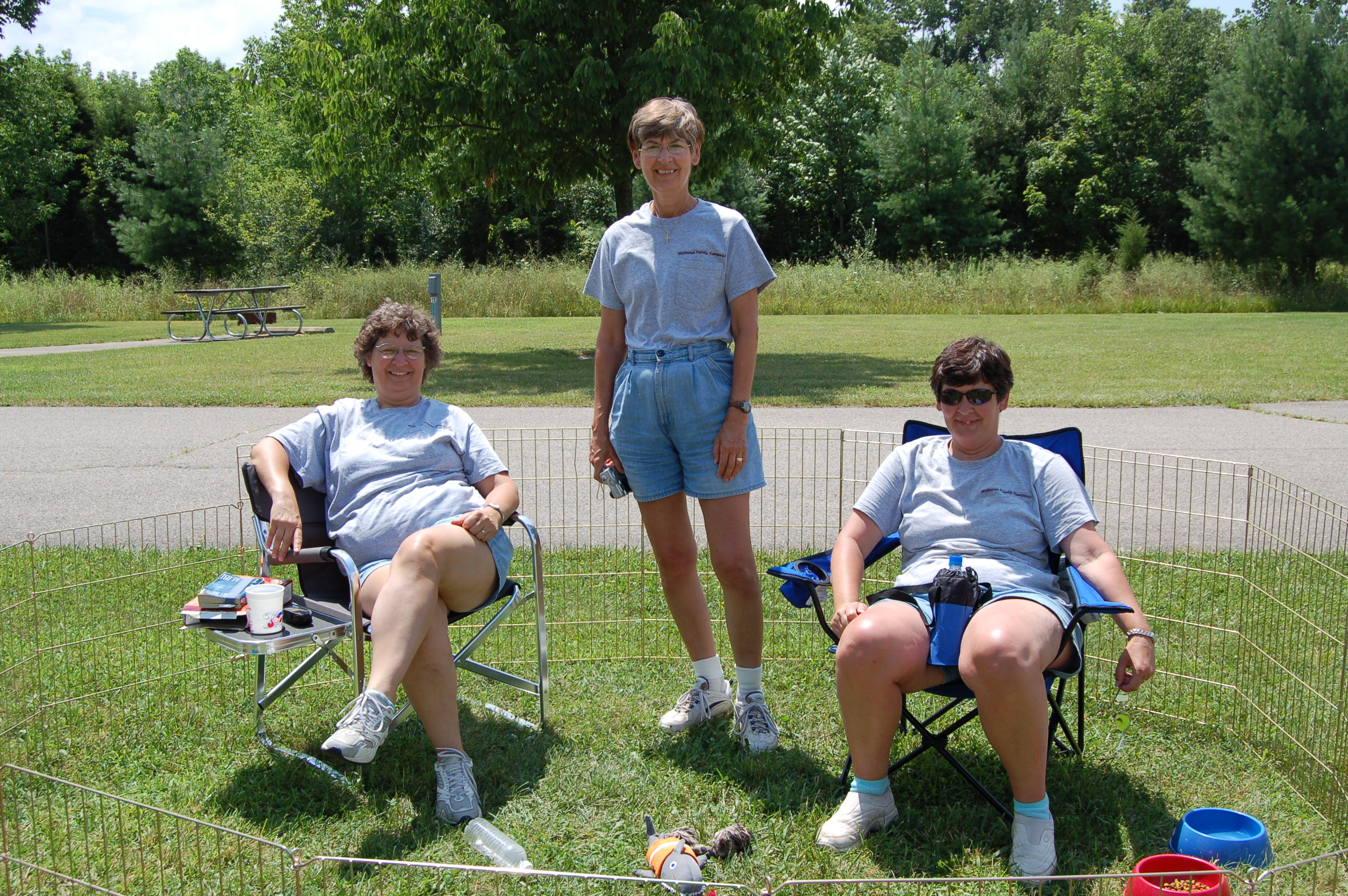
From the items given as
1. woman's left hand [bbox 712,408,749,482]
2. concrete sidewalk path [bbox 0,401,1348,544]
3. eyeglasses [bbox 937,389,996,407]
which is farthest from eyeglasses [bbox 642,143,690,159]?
concrete sidewalk path [bbox 0,401,1348,544]

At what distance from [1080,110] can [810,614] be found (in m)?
40.1

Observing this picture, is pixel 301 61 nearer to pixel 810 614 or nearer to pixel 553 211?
pixel 810 614

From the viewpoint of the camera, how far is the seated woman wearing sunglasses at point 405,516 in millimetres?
2748

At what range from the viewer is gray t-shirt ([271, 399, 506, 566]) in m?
3.17

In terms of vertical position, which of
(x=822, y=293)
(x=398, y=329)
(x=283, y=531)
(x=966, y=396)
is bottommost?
(x=283, y=531)

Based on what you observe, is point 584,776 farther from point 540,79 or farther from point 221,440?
point 540,79

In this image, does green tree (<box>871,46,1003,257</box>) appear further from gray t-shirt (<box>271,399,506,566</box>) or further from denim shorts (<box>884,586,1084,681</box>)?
denim shorts (<box>884,586,1084,681</box>)

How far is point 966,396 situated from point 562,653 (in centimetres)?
188

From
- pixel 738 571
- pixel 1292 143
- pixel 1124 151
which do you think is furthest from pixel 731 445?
pixel 1124 151

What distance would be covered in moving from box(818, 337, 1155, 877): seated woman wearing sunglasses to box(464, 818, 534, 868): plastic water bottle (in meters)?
0.75

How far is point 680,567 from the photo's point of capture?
325 centimetres

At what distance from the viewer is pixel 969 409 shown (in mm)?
2887

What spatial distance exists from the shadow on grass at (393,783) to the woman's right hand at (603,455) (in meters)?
0.87

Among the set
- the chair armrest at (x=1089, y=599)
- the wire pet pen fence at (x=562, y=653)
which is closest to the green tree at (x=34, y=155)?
the wire pet pen fence at (x=562, y=653)
